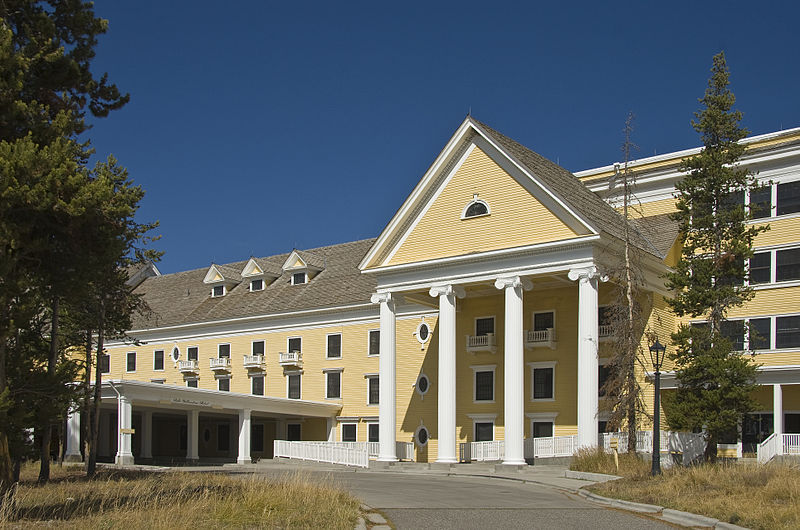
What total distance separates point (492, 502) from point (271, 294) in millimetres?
39911

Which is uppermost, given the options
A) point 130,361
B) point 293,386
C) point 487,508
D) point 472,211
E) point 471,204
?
point 471,204

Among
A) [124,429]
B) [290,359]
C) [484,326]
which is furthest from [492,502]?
[290,359]

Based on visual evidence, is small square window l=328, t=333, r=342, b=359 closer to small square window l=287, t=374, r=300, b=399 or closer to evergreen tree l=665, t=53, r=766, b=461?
small square window l=287, t=374, r=300, b=399

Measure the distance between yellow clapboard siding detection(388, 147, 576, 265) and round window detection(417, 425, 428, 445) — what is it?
9.63 metres

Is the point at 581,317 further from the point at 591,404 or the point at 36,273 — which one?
the point at 36,273

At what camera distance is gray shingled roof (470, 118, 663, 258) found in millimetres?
38678

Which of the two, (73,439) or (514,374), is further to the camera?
(73,439)

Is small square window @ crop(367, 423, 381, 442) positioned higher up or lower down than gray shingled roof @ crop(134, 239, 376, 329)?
lower down

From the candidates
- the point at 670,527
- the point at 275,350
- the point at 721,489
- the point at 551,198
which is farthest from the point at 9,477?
the point at 275,350

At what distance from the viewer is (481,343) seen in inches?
1779

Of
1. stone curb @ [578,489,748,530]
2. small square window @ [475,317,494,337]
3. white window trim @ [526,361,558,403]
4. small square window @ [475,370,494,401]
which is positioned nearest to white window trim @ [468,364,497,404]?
small square window @ [475,370,494,401]

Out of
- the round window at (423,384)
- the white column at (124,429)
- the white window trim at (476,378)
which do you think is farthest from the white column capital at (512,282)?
the white column at (124,429)

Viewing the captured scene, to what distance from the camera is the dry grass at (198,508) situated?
1505 cm

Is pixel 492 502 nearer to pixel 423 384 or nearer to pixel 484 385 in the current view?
pixel 484 385
